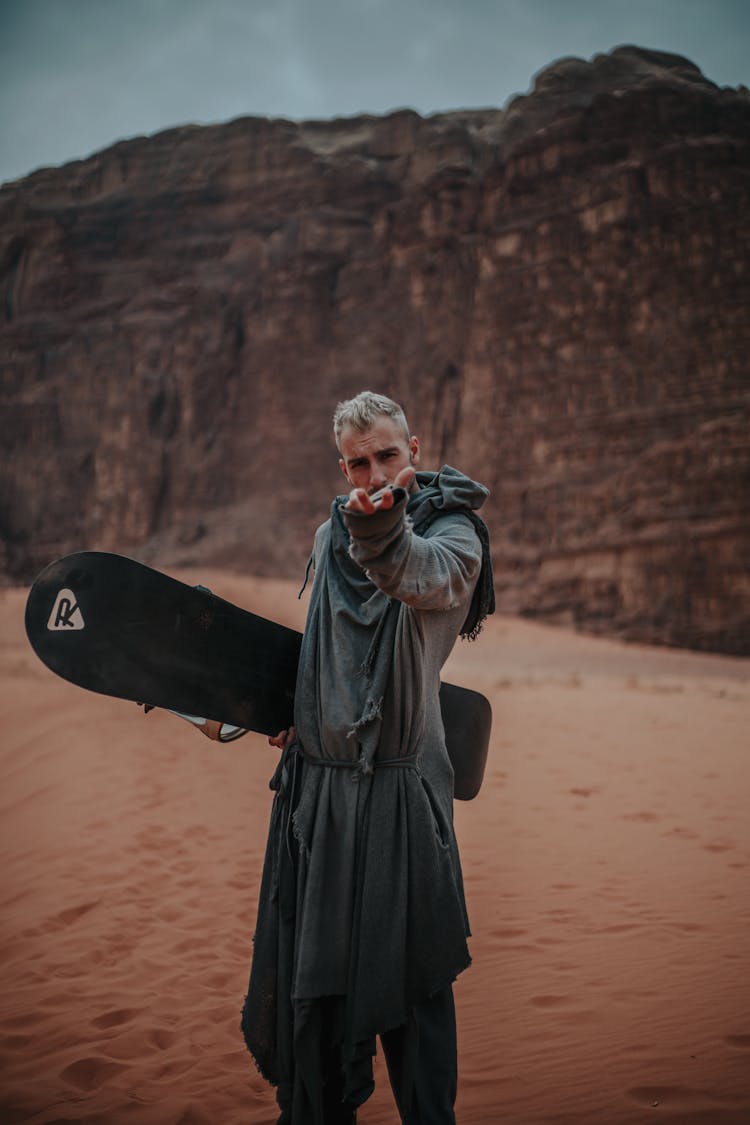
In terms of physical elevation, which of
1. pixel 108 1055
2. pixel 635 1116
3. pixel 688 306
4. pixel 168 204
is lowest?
pixel 108 1055

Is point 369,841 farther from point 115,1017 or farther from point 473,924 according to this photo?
point 473,924

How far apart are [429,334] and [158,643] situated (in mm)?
32609

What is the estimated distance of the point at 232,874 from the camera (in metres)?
4.94

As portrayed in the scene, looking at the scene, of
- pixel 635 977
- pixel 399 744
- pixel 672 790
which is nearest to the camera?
pixel 399 744

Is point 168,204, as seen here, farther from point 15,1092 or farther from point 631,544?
point 15,1092

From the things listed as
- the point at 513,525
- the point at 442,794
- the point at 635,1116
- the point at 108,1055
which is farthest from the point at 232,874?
the point at 513,525

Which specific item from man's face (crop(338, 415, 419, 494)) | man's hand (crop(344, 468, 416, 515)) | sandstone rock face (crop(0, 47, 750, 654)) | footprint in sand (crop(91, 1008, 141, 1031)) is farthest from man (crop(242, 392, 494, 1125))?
sandstone rock face (crop(0, 47, 750, 654))

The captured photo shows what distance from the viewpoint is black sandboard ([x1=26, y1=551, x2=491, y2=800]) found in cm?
213

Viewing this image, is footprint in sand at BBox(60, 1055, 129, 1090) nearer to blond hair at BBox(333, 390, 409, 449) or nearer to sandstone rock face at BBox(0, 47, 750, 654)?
blond hair at BBox(333, 390, 409, 449)

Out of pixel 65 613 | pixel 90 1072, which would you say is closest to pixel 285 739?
pixel 65 613

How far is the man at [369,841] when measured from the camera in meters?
1.76

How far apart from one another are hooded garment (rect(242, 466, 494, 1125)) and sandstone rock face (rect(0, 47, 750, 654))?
23247 millimetres

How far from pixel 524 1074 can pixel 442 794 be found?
134cm

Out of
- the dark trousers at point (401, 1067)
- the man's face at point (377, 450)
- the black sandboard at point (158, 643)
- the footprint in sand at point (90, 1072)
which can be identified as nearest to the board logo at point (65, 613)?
the black sandboard at point (158, 643)
